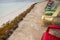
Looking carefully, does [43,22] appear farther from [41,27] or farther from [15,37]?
[15,37]

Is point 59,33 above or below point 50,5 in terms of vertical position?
below

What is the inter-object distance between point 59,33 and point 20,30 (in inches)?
12.7

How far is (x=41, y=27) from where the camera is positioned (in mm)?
1330

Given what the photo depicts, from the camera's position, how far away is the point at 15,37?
3.87 ft

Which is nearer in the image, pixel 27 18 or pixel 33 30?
pixel 33 30

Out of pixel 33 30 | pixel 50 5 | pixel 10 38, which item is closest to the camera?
pixel 10 38

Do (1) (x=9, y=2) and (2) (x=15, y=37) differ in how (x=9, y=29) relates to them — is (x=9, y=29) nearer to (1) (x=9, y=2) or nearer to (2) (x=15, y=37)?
(2) (x=15, y=37)

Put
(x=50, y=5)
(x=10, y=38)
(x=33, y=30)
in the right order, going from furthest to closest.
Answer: (x=50, y=5) → (x=33, y=30) → (x=10, y=38)

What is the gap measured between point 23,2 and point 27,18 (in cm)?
92

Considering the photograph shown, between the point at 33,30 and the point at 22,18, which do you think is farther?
the point at 22,18

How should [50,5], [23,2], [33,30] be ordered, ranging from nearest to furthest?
1. [33,30]
2. [50,5]
3. [23,2]

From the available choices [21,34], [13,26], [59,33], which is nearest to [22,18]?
[13,26]

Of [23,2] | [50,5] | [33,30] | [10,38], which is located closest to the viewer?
[10,38]

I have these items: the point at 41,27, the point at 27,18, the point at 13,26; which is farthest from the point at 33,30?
the point at 27,18
